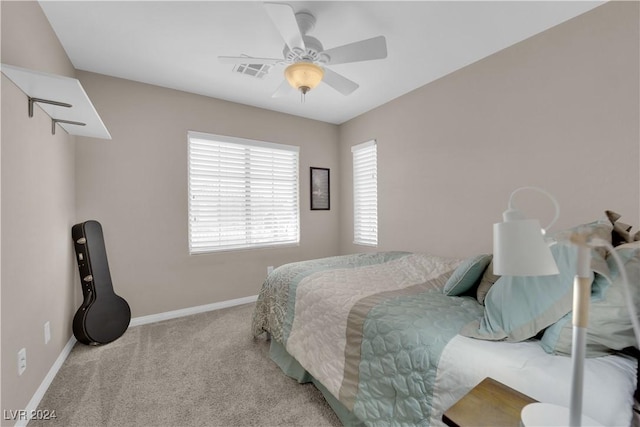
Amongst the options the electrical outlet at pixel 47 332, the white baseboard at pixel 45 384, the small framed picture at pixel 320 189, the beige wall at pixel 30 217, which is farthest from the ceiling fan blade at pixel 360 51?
the white baseboard at pixel 45 384

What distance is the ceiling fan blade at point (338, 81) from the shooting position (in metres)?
2.13

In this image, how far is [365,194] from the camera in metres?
4.00

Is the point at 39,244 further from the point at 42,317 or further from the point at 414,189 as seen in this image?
the point at 414,189

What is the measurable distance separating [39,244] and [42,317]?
1.62 ft

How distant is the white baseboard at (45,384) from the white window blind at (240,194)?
130 cm

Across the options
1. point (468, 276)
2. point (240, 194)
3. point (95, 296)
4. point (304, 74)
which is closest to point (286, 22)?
→ point (304, 74)

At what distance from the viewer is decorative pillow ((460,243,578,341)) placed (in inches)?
41.1

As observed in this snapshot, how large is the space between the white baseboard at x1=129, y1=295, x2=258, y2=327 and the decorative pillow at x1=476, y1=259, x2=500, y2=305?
2818mm

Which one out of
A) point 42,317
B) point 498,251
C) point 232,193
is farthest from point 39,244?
point 498,251

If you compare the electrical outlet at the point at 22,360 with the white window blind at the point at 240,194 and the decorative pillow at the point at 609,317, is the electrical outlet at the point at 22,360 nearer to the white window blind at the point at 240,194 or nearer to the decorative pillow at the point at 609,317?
the white window blind at the point at 240,194

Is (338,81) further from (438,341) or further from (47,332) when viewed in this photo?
(47,332)

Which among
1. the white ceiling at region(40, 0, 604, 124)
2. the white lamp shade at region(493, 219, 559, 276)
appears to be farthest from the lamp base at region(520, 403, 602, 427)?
the white ceiling at region(40, 0, 604, 124)

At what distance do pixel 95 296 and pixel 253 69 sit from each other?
101 inches

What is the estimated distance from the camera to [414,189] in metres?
3.26
